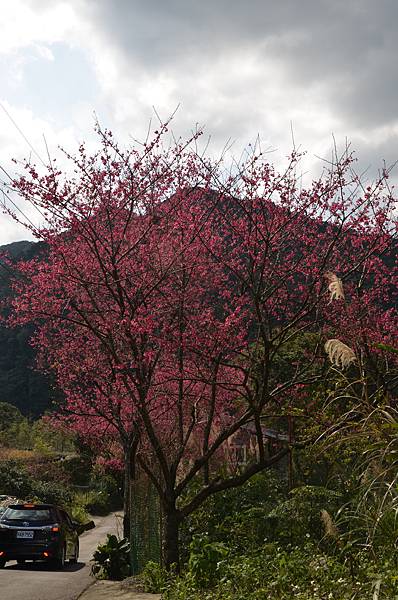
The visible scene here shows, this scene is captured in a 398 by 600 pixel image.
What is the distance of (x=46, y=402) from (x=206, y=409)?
47.2 meters

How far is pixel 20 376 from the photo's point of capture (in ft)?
205

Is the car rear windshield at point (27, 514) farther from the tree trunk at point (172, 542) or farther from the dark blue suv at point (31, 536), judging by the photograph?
the tree trunk at point (172, 542)

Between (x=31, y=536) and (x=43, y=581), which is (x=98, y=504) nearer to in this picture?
(x=31, y=536)

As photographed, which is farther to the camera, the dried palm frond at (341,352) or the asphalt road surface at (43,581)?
the asphalt road surface at (43,581)

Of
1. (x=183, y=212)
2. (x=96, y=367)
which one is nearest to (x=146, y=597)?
(x=183, y=212)

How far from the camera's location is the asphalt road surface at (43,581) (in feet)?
32.7

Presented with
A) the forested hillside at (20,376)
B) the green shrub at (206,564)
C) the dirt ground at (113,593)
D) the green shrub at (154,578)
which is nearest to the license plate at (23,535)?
the dirt ground at (113,593)

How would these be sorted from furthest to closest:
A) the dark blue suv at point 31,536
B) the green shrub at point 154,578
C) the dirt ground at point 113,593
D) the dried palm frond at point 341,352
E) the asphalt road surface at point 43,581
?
the dark blue suv at point 31,536
the asphalt road surface at point 43,581
the green shrub at point 154,578
the dirt ground at point 113,593
the dried palm frond at point 341,352

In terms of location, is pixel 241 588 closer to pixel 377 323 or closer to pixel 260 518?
pixel 260 518

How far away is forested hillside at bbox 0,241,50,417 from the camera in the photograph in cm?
5969

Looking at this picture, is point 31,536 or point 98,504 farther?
point 98,504

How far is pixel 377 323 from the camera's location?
10320mm

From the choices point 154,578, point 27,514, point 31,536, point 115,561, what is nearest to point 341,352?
point 154,578

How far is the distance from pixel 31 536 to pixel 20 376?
49.8m
